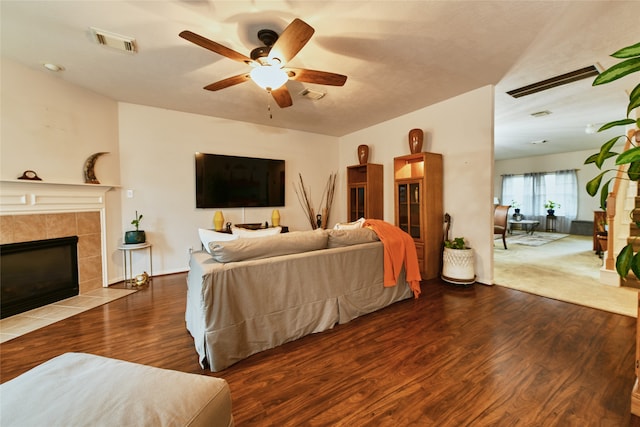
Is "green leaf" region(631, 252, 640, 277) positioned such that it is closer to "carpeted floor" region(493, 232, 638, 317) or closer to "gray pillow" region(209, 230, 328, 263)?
"gray pillow" region(209, 230, 328, 263)

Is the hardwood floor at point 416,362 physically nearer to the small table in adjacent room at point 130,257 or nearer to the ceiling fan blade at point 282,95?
the small table in adjacent room at point 130,257

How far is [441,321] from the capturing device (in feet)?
7.29

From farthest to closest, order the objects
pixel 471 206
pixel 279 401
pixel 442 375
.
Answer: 1. pixel 471 206
2. pixel 442 375
3. pixel 279 401

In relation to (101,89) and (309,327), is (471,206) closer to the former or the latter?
(309,327)

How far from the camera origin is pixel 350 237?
2.31m

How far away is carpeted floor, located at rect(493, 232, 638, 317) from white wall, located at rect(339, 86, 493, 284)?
0.55 m

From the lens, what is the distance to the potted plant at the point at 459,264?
3078mm

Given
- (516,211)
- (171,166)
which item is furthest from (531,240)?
(171,166)

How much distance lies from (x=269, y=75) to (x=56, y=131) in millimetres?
2617

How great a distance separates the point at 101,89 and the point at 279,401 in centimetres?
386

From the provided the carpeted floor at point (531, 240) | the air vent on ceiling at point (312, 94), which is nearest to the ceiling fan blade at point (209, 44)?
the air vent on ceiling at point (312, 94)

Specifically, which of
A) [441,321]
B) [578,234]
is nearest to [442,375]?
[441,321]

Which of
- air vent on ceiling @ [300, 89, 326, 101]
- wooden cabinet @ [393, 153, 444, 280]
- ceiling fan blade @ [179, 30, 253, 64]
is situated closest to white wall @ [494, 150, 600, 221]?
wooden cabinet @ [393, 153, 444, 280]

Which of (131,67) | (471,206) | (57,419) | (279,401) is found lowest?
(279,401)
